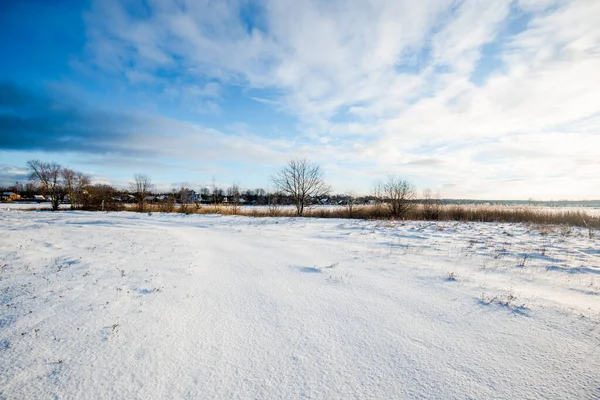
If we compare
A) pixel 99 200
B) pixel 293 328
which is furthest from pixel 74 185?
pixel 293 328

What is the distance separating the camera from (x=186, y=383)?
6.10 ft

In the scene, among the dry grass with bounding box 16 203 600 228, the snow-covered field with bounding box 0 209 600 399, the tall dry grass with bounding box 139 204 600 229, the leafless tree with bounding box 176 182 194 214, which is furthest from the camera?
the leafless tree with bounding box 176 182 194 214

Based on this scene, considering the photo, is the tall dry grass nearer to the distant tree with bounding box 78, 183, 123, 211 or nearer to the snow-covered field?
the snow-covered field

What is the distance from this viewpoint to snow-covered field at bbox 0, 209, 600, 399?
1.85 metres

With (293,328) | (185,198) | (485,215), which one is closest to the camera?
(293,328)

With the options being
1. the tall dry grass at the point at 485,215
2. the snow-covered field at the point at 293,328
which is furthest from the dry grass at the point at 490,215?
the snow-covered field at the point at 293,328

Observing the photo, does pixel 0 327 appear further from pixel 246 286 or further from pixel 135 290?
pixel 246 286

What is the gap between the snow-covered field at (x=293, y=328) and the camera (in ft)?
6.08

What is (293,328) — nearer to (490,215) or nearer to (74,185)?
Answer: (490,215)

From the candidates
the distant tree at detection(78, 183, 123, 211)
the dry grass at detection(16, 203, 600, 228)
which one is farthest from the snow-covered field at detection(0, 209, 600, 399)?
the distant tree at detection(78, 183, 123, 211)

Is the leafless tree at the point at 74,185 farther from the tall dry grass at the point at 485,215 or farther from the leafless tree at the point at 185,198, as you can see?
the tall dry grass at the point at 485,215

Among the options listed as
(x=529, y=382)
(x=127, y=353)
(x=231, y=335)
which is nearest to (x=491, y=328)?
(x=529, y=382)

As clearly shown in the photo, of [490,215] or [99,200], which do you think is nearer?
[490,215]

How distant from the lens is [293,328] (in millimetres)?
2670
